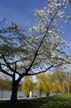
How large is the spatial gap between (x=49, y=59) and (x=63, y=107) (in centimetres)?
857

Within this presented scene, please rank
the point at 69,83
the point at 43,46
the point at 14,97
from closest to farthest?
1. the point at 14,97
2. the point at 43,46
3. the point at 69,83

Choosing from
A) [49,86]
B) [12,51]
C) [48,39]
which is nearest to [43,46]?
A: [48,39]

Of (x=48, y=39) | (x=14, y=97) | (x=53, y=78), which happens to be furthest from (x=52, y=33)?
(x=53, y=78)

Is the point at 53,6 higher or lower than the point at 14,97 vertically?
higher

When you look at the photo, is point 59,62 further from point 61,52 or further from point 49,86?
point 49,86

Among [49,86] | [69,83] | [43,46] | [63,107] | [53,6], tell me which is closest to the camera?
[63,107]

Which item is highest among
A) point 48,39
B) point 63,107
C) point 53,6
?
point 53,6

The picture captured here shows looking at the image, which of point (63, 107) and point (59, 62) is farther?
point (59, 62)

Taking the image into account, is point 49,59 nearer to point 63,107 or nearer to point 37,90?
point 63,107

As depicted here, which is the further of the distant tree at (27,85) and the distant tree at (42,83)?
the distant tree at (42,83)

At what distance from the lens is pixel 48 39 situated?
2673 centimetres

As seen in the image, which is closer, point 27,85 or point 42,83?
point 27,85

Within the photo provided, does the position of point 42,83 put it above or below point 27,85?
above

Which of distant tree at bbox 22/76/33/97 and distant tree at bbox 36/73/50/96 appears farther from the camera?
distant tree at bbox 36/73/50/96
